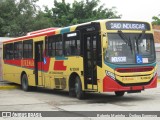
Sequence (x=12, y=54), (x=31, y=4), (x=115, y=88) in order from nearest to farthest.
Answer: (x=115, y=88) < (x=12, y=54) < (x=31, y=4)

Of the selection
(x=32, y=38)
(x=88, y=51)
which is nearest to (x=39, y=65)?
(x=32, y=38)

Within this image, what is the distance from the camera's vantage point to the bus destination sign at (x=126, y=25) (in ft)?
47.9

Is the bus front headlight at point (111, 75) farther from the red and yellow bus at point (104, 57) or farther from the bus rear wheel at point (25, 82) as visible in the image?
the bus rear wheel at point (25, 82)

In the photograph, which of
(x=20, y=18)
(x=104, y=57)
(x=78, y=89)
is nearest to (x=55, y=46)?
(x=78, y=89)

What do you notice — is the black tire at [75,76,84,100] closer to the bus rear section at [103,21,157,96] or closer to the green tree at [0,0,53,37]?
the bus rear section at [103,21,157,96]

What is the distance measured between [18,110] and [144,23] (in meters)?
5.84

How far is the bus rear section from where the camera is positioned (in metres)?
14.3

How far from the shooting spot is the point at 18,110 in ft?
42.1

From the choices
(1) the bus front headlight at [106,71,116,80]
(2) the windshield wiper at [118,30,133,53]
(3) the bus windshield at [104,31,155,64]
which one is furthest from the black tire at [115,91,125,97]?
(2) the windshield wiper at [118,30,133,53]

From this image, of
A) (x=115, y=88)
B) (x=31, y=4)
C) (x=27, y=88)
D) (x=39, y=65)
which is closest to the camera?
(x=115, y=88)

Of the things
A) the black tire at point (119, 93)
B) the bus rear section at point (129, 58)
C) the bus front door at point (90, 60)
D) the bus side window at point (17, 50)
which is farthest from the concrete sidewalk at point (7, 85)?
the bus rear section at point (129, 58)

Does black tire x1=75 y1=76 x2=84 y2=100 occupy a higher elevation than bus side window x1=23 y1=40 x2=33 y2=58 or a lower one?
lower

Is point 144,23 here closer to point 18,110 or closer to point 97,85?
point 97,85

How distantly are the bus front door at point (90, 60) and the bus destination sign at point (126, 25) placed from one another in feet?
1.99
